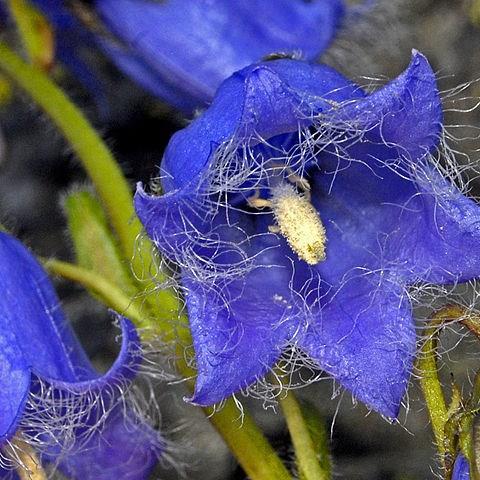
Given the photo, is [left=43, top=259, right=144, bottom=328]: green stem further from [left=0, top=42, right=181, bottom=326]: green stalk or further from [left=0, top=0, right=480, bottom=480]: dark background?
[left=0, top=0, right=480, bottom=480]: dark background

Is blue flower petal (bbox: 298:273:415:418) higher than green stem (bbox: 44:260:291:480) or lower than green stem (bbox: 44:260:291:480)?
higher

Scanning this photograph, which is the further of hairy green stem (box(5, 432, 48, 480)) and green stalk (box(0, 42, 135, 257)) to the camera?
green stalk (box(0, 42, 135, 257))

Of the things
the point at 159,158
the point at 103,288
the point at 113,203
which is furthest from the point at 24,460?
the point at 159,158

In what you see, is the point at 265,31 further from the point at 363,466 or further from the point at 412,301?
the point at 363,466

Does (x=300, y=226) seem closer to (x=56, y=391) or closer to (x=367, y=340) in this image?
Result: (x=367, y=340)

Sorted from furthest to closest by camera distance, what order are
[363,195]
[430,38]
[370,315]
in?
1. [430,38]
2. [363,195]
3. [370,315]

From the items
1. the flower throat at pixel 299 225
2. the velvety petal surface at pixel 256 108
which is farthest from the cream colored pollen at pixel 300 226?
the velvety petal surface at pixel 256 108

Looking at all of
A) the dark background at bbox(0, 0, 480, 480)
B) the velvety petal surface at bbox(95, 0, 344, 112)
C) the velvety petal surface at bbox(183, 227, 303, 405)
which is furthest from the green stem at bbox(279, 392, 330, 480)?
the velvety petal surface at bbox(95, 0, 344, 112)

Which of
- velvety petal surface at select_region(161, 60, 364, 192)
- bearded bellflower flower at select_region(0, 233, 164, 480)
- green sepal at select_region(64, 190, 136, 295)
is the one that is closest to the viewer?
velvety petal surface at select_region(161, 60, 364, 192)

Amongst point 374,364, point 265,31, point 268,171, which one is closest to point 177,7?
point 265,31
